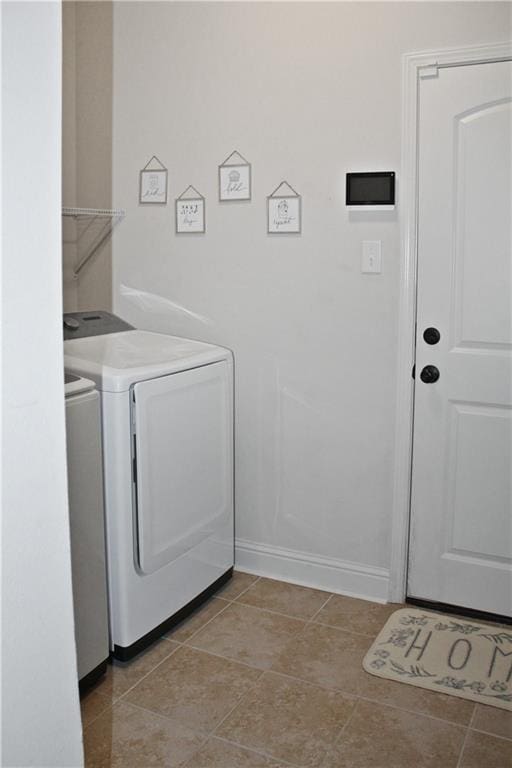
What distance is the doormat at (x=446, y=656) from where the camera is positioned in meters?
2.37

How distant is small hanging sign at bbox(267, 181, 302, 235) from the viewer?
2.92 meters

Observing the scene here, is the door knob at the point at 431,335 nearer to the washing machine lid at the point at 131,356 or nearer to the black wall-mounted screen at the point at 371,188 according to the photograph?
the black wall-mounted screen at the point at 371,188

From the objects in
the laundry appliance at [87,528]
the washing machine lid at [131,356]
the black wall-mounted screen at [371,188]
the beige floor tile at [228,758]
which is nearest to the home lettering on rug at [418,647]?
the beige floor tile at [228,758]

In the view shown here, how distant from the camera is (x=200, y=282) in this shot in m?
3.18

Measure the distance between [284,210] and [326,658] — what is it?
1.68 m

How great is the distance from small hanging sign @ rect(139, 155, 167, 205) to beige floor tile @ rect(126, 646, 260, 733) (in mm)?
1844

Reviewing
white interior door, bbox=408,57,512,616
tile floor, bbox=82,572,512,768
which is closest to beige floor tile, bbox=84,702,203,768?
tile floor, bbox=82,572,512,768

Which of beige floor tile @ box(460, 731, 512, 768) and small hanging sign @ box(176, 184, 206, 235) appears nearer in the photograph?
beige floor tile @ box(460, 731, 512, 768)

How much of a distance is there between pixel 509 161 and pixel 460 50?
0.42 meters

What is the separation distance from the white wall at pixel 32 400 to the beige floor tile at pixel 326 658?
1.71m

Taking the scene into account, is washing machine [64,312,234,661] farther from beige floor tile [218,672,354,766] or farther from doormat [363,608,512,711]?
doormat [363,608,512,711]

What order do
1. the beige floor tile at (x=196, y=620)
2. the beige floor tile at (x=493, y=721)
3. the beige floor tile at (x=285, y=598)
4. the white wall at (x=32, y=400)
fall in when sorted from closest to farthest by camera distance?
the white wall at (x=32, y=400) → the beige floor tile at (x=493, y=721) → the beige floor tile at (x=196, y=620) → the beige floor tile at (x=285, y=598)

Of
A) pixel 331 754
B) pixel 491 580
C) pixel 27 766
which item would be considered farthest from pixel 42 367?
pixel 491 580

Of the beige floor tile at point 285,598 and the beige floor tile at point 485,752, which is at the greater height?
the beige floor tile at point 285,598
